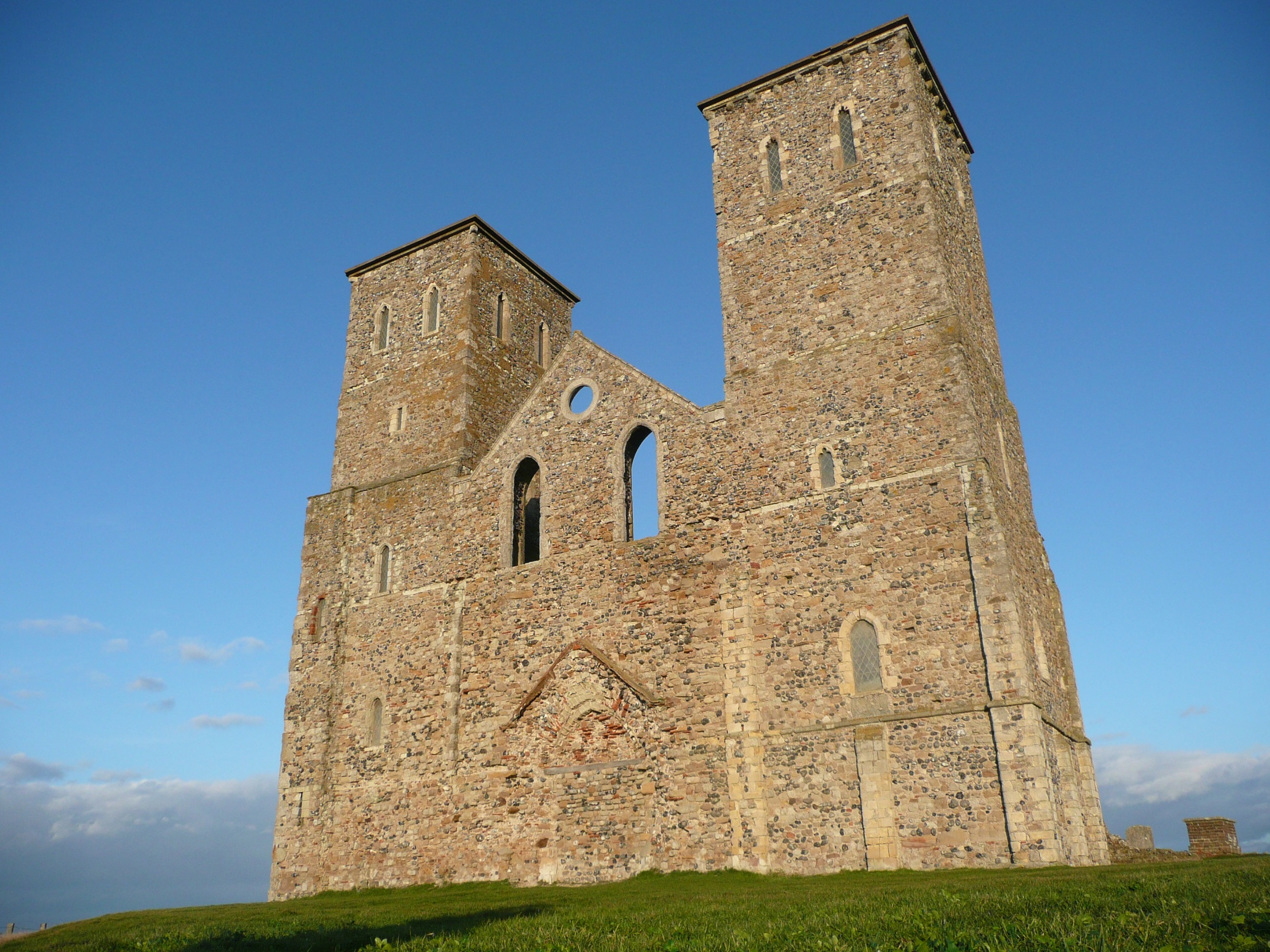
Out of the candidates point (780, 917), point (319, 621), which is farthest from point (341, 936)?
point (319, 621)

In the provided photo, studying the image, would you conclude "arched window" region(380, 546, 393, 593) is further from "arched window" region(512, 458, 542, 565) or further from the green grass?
the green grass

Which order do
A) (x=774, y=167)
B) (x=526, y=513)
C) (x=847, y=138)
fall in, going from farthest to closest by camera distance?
(x=526, y=513) < (x=774, y=167) < (x=847, y=138)

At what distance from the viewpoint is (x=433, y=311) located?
2981 cm

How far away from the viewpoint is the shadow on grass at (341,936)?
36.2 feet

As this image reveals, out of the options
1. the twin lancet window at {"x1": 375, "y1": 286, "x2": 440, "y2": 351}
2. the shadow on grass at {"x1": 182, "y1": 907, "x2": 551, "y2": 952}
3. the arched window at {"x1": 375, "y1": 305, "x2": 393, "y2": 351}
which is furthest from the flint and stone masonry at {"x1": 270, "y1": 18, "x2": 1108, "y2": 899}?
the shadow on grass at {"x1": 182, "y1": 907, "x2": 551, "y2": 952}

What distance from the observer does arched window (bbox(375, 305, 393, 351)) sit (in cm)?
3038

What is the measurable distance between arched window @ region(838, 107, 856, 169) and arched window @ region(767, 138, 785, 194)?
157 centimetres

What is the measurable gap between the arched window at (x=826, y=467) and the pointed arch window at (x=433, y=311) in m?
13.3

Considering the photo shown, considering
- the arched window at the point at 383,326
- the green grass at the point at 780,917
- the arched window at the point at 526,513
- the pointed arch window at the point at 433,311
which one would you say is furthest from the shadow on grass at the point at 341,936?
the arched window at the point at 383,326

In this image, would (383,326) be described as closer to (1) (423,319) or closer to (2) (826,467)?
(1) (423,319)

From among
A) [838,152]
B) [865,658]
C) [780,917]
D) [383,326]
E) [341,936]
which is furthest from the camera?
[383,326]

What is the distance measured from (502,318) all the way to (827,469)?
13128 millimetres

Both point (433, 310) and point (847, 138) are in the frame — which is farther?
point (433, 310)

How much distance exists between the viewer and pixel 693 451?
2291 centimetres
